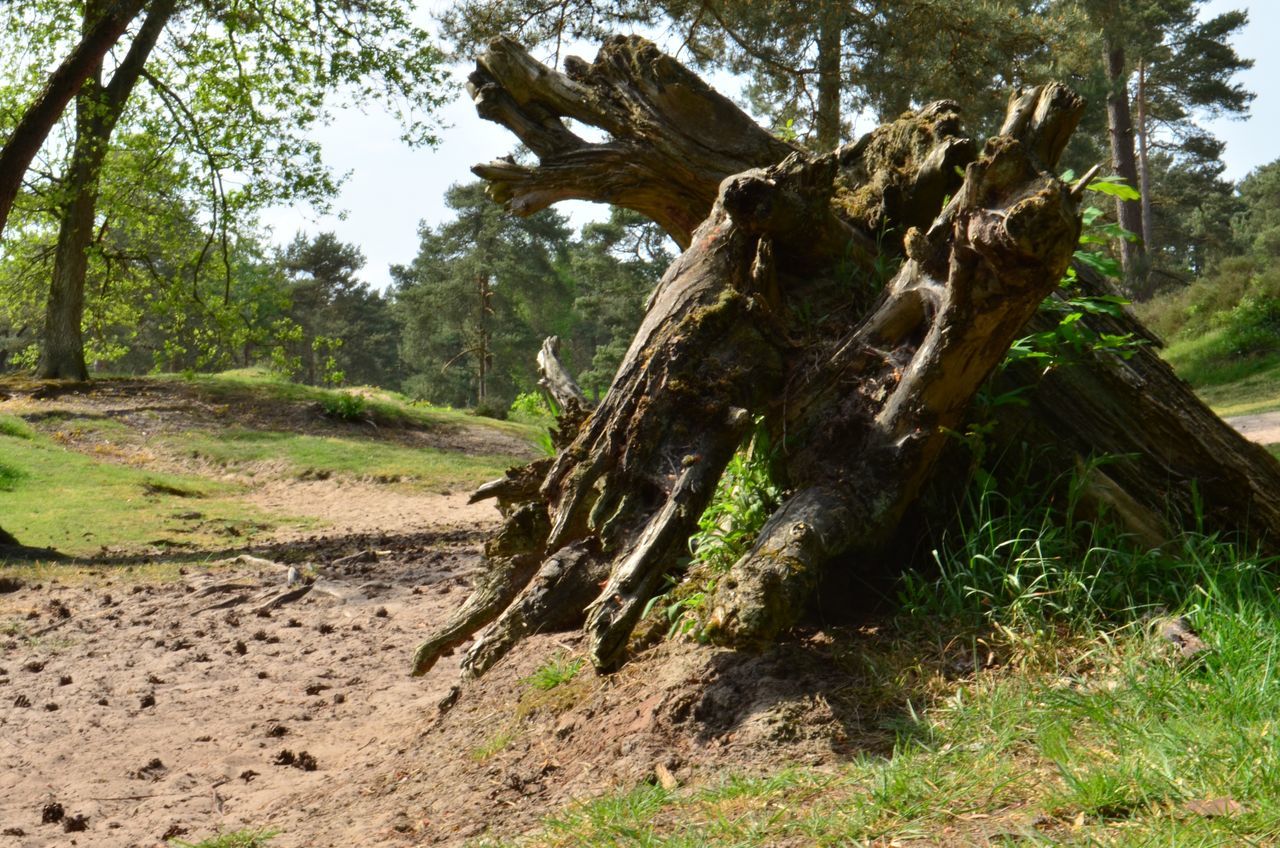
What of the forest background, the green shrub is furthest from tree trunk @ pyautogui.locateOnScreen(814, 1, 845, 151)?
the green shrub

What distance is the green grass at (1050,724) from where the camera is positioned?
95.2 inches

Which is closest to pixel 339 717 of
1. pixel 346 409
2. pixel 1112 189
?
pixel 1112 189

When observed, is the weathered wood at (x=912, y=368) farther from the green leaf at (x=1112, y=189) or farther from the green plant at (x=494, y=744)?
the green plant at (x=494, y=744)

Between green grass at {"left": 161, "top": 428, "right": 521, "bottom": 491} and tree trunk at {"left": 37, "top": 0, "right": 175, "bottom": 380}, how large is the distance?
3.60 metres

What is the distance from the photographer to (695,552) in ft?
13.5

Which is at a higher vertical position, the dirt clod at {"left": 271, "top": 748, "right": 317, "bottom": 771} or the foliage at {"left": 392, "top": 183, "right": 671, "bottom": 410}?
the foliage at {"left": 392, "top": 183, "right": 671, "bottom": 410}

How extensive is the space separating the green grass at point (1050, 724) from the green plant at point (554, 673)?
0.90 meters

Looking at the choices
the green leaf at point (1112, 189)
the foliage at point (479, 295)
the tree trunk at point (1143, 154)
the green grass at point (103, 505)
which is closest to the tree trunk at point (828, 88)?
the green grass at point (103, 505)

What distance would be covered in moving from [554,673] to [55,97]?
10331mm

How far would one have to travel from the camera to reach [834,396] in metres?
4.07

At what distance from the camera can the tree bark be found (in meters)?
11.2

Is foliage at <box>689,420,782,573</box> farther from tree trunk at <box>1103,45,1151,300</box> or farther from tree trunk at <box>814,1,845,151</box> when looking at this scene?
tree trunk at <box>1103,45,1151,300</box>

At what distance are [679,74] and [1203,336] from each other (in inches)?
784

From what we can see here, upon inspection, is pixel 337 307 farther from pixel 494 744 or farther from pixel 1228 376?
pixel 494 744
